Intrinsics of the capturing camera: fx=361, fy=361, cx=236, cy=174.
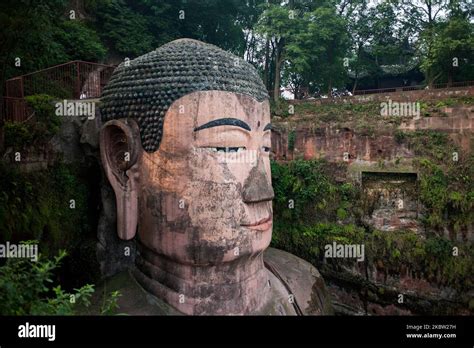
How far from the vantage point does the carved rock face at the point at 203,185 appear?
521cm

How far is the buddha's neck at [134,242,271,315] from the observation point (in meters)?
5.34

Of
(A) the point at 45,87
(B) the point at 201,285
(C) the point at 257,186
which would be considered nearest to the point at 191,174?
(C) the point at 257,186

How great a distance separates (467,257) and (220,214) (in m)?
9.08

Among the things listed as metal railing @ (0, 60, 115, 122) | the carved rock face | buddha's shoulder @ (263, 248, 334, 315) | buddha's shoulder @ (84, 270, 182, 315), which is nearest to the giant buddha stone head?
the carved rock face

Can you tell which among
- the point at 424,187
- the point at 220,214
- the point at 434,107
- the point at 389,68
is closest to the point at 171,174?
the point at 220,214

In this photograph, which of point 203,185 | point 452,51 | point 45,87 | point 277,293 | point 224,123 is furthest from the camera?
point 452,51

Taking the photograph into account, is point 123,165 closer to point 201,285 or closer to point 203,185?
point 203,185

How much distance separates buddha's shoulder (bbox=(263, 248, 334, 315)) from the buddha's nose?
6.99ft

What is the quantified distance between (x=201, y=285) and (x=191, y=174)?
5.44ft

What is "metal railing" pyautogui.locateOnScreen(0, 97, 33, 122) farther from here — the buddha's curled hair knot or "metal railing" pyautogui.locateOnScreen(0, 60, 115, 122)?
the buddha's curled hair knot

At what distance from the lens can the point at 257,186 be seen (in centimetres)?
550

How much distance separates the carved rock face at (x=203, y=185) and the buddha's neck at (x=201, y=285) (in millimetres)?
212

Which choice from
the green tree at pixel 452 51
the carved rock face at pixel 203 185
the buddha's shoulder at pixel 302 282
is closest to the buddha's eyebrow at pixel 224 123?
the carved rock face at pixel 203 185

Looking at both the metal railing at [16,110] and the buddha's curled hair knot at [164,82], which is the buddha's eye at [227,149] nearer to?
the buddha's curled hair knot at [164,82]
